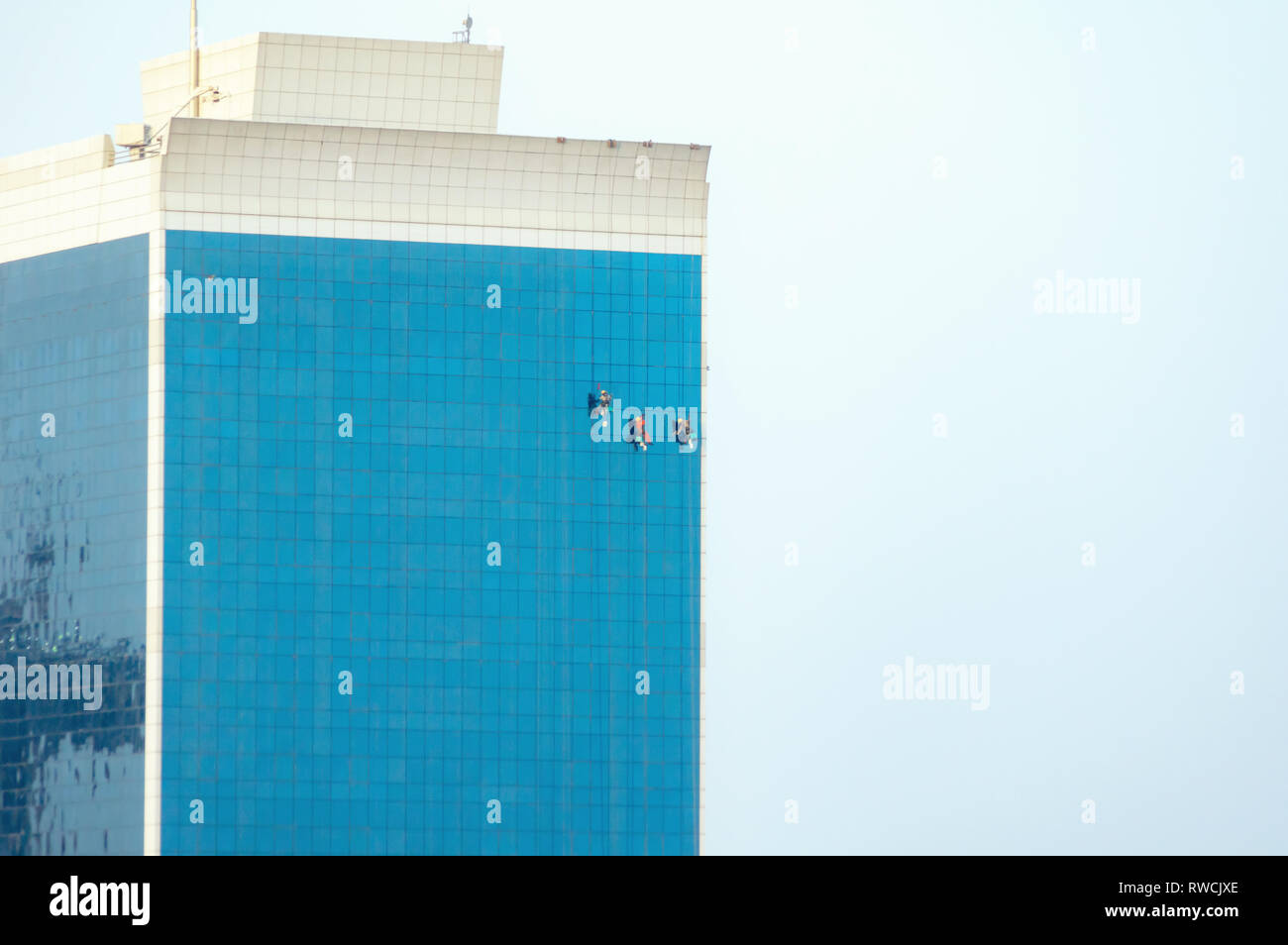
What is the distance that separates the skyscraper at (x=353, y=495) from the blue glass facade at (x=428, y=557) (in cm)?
15

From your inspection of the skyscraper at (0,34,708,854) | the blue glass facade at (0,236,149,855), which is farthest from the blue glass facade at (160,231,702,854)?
the blue glass facade at (0,236,149,855)

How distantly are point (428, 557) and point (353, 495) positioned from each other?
467 centimetres

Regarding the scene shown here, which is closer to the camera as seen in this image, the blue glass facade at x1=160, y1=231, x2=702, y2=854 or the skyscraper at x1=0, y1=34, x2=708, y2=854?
the blue glass facade at x1=160, y1=231, x2=702, y2=854

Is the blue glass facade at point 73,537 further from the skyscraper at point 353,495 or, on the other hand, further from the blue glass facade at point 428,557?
the blue glass facade at point 428,557

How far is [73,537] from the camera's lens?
11762 cm

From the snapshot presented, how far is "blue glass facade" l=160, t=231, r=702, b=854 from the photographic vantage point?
371ft

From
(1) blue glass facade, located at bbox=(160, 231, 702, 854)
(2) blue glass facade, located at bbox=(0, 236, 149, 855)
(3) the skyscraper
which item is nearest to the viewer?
(1) blue glass facade, located at bbox=(160, 231, 702, 854)

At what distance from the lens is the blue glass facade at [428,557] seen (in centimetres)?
11294

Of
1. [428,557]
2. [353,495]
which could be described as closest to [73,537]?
[353,495]

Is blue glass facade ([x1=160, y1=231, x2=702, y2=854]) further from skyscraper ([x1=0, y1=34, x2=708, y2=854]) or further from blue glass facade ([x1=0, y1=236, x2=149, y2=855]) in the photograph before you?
blue glass facade ([x1=0, y1=236, x2=149, y2=855])

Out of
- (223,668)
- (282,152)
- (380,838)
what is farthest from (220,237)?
(380,838)

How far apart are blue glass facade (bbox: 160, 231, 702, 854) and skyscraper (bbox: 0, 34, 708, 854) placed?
0.15 metres

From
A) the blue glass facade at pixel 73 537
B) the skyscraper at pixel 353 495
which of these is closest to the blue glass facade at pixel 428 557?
the skyscraper at pixel 353 495

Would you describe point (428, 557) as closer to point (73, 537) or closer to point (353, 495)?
point (353, 495)
